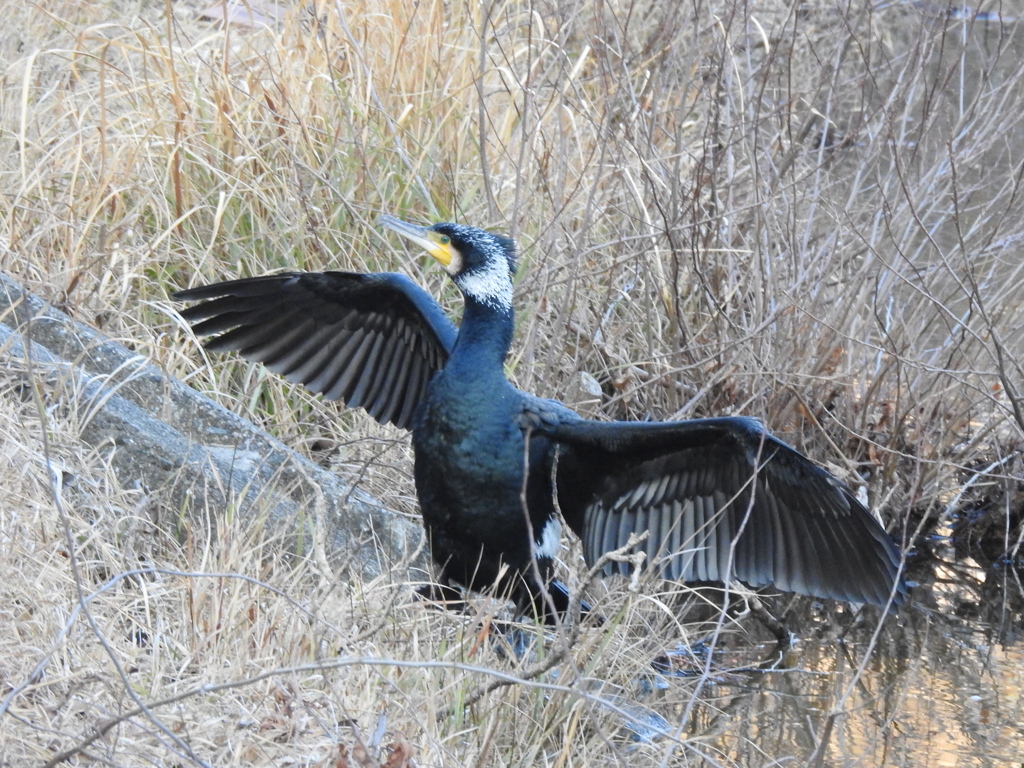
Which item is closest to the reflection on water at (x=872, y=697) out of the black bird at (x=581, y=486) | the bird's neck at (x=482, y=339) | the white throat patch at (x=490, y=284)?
the black bird at (x=581, y=486)

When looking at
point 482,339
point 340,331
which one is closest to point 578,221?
point 340,331

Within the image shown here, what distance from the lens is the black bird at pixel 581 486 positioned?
3250 mm

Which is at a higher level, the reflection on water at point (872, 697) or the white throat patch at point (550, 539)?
the white throat patch at point (550, 539)

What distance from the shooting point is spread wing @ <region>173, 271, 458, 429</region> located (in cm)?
377

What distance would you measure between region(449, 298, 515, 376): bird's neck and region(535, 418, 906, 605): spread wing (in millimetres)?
210

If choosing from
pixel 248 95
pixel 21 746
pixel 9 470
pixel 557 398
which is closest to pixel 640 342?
pixel 557 398

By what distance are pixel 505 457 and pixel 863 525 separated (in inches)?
35.3

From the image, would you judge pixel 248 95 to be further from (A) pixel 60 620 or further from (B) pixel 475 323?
(A) pixel 60 620

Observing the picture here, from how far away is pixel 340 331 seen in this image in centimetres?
391

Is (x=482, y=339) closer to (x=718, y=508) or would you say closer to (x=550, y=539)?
(x=550, y=539)

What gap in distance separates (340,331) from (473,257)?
2.13ft

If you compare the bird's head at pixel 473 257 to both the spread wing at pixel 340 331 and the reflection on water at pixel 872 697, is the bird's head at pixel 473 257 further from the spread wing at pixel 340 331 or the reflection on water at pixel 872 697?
the reflection on water at pixel 872 697

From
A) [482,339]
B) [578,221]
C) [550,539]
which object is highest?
[578,221]

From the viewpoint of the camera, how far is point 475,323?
3.34 m
